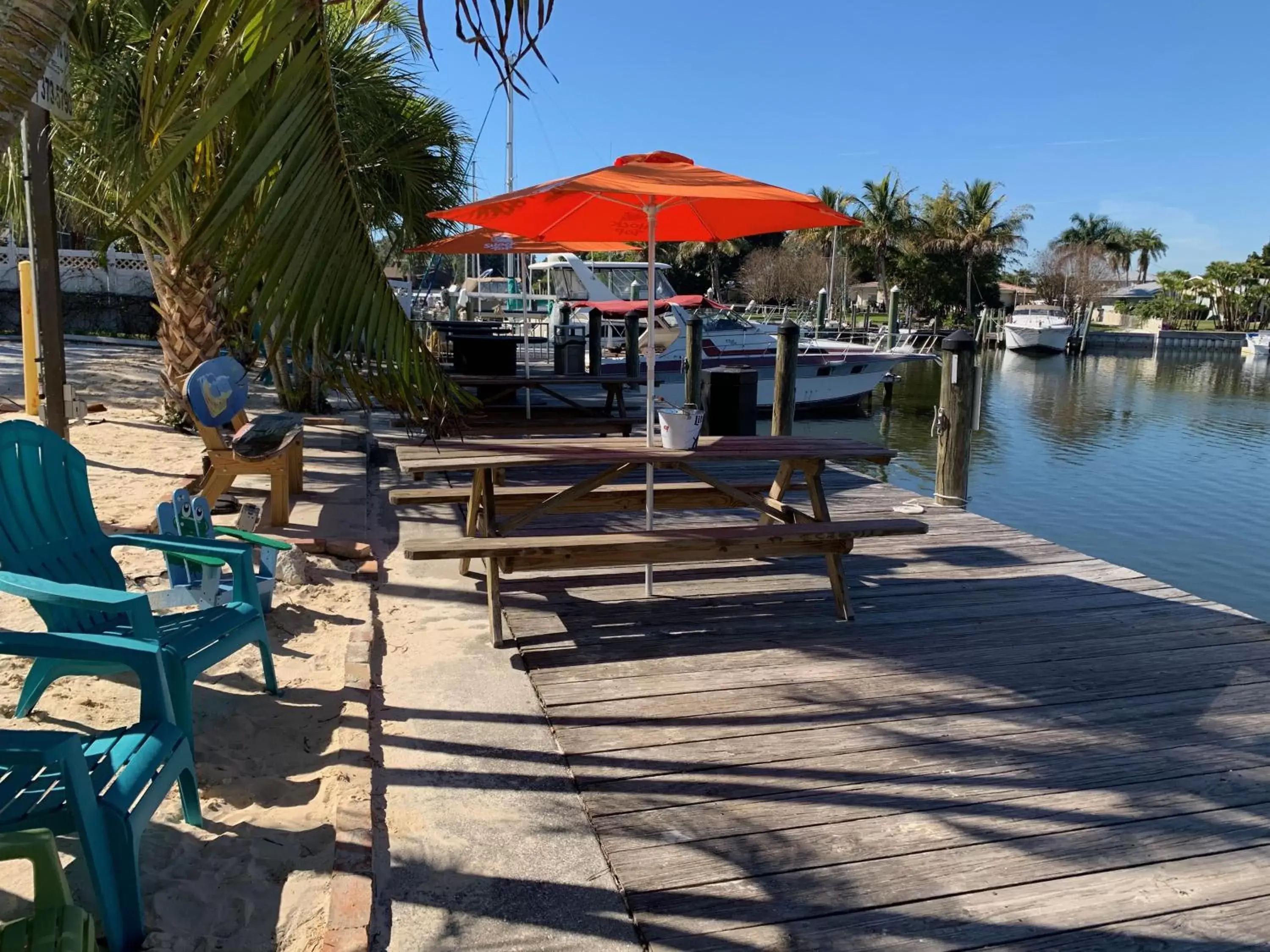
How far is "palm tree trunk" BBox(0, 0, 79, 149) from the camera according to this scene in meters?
2.09

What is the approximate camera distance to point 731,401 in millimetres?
9273

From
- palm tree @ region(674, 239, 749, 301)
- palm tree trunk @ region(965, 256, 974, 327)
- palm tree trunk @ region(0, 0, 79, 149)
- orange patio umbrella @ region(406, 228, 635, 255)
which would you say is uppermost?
palm tree @ region(674, 239, 749, 301)

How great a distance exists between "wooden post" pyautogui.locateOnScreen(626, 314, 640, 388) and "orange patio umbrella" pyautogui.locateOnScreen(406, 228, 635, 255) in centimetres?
375

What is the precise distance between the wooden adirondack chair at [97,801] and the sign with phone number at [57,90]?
319 centimetres

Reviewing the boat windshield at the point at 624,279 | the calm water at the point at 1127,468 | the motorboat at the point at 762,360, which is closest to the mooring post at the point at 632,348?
the motorboat at the point at 762,360

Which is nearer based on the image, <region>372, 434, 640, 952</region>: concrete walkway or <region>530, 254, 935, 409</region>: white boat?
<region>372, 434, 640, 952</region>: concrete walkway

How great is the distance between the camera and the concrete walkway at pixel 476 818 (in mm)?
2404

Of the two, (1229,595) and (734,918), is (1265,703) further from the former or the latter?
(1229,595)

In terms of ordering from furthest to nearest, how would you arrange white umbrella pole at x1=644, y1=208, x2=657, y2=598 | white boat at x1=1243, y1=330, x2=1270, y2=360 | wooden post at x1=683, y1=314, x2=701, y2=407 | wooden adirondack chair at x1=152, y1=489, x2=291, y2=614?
white boat at x1=1243, y1=330, x2=1270, y2=360
wooden post at x1=683, y1=314, x2=701, y2=407
white umbrella pole at x1=644, y1=208, x2=657, y2=598
wooden adirondack chair at x1=152, y1=489, x2=291, y2=614

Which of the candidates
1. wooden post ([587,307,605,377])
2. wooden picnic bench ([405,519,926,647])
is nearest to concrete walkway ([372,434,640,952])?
wooden picnic bench ([405,519,926,647])

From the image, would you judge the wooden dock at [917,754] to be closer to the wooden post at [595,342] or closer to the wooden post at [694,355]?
the wooden post at [694,355]

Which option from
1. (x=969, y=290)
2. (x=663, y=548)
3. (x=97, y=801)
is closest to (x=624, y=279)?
(x=663, y=548)

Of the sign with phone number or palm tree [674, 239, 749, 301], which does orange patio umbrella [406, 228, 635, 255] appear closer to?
the sign with phone number

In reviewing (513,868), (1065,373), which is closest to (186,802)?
(513,868)
